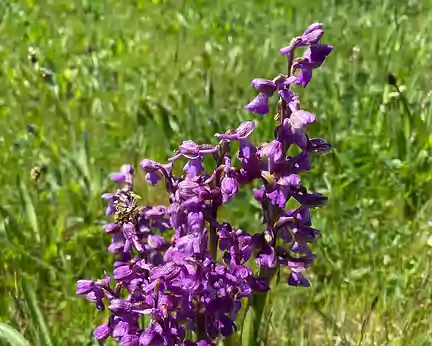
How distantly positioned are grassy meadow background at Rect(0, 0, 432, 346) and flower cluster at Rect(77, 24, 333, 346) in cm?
36

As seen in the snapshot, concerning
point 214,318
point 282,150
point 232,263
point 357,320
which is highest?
point 282,150

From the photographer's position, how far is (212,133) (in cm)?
379

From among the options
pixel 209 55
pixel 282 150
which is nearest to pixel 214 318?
pixel 282 150

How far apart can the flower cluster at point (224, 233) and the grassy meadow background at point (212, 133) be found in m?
0.36

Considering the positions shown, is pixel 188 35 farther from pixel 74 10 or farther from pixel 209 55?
pixel 74 10

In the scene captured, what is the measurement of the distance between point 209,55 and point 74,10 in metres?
2.10

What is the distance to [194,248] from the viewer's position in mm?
1591

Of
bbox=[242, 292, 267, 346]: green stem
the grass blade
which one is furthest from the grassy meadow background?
bbox=[242, 292, 267, 346]: green stem

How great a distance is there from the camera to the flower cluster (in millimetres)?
1567

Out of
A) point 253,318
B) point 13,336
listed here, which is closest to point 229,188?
point 253,318

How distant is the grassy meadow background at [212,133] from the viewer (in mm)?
2586

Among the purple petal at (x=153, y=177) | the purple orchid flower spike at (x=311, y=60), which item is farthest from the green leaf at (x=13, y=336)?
the purple orchid flower spike at (x=311, y=60)

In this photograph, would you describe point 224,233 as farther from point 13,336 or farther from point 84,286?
point 13,336

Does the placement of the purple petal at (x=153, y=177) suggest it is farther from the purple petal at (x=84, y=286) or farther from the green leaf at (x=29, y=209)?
the green leaf at (x=29, y=209)
